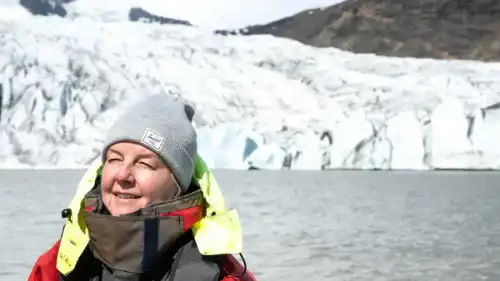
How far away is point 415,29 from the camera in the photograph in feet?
349

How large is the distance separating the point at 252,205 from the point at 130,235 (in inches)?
727

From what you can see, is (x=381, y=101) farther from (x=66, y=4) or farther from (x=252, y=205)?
(x=66, y=4)

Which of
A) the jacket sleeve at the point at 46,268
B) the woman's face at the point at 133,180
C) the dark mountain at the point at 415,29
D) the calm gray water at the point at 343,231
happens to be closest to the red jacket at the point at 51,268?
the jacket sleeve at the point at 46,268

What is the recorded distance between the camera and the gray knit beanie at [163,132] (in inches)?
47.3

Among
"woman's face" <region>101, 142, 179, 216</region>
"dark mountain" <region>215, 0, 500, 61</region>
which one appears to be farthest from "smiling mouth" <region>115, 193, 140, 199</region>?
"dark mountain" <region>215, 0, 500, 61</region>

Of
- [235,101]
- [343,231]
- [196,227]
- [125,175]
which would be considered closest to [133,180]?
[125,175]

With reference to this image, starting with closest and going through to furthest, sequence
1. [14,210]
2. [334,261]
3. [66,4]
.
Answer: [334,261]
[14,210]
[66,4]

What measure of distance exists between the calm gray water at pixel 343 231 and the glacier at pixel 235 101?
1910mm

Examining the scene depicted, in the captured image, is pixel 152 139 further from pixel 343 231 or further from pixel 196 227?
pixel 343 231

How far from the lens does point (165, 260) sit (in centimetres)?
114

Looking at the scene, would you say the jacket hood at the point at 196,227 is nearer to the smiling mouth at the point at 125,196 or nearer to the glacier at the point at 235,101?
the smiling mouth at the point at 125,196

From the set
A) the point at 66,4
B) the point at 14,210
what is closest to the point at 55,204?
the point at 14,210

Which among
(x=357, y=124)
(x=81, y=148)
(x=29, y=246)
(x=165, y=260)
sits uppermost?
(x=165, y=260)

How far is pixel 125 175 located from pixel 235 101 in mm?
30853
